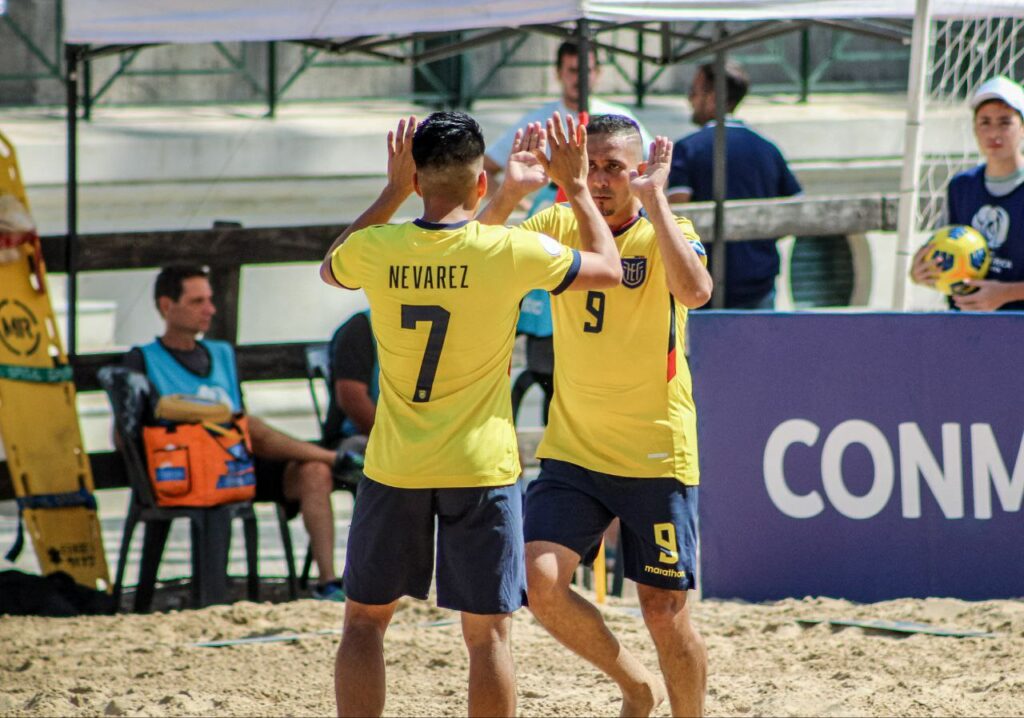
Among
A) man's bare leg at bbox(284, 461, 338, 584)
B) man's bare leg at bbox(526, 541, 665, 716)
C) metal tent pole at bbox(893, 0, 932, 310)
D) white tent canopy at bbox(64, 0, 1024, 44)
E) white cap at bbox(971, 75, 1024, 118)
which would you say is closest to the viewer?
man's bare leg at bbox(526, 541, 665, 716)

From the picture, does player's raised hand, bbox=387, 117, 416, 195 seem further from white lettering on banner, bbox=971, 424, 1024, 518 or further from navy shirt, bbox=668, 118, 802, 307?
navy shirt, bbox=668, 118, 802, 307

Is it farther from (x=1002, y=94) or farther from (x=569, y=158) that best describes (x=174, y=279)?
(x=1002, y=94)

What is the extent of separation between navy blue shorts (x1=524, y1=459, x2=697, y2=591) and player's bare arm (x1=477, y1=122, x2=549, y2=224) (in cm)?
84

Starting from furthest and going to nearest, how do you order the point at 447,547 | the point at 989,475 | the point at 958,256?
the point at 958,256 < the point at 989,475 < the point at 447,547

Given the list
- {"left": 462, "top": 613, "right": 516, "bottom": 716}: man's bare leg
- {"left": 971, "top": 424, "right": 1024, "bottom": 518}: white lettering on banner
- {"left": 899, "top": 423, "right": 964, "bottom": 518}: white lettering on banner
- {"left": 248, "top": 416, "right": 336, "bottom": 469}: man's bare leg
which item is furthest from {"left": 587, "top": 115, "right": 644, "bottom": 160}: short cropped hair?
{"left": 248, "top": 416, "right": 336, "bottom": 469}: man's bare leg

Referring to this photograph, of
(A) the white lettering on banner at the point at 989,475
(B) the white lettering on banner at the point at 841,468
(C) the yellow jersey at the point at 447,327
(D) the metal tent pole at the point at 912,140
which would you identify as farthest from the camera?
(D) the metal tent pole at the point at 912,140

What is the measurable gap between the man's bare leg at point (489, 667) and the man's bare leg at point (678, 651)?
0.57 m

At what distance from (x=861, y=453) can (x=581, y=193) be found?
2.37 m

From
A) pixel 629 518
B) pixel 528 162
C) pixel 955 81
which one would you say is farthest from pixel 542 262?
pixel 955 81

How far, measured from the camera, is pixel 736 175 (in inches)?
320

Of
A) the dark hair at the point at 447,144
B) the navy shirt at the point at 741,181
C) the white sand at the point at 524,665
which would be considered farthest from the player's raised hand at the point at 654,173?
the navy shirt at the point at 741,181

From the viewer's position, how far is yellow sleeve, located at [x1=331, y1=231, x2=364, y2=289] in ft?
13.9

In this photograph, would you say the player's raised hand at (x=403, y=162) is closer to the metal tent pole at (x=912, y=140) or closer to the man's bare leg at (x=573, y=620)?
the man's bare leg at (x=573, y=620)

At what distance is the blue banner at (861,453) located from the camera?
617 cm
